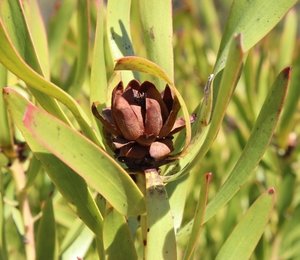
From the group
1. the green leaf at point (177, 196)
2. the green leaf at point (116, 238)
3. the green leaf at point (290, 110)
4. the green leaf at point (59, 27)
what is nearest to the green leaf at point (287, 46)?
the green leaf at point (290, 110)

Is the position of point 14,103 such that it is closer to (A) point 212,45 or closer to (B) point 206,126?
(B) point 206,126

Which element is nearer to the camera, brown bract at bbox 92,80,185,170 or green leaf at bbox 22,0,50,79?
brown bract at bbox 92,80,185,170

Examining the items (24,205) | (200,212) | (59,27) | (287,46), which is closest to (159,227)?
(200,212)

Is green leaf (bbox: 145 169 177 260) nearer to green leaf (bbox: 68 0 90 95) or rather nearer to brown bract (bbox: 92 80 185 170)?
brown bract (bbox: 92 80 185 170)

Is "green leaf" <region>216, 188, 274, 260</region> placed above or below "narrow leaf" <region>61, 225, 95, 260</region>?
above

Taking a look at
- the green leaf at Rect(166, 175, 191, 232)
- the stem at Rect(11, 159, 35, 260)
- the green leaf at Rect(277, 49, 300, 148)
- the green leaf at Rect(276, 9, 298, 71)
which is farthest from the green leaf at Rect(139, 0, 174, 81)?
the green leaf at Rect(276, 9, 298, 71)

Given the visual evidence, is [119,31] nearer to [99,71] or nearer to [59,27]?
[99,71]

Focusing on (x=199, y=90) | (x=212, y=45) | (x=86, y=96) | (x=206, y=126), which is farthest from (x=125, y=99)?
(x=212, y=45)

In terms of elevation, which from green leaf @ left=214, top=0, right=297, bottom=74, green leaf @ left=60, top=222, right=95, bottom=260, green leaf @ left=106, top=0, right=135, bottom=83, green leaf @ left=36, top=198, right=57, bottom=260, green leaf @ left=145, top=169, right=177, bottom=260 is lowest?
green leaf @ left=60, top=222, right=95, bottom=260
